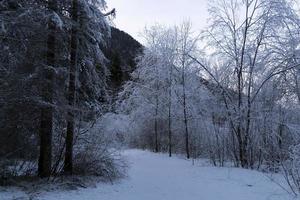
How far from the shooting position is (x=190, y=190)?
11.5 meters

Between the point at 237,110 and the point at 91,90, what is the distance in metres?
8.84

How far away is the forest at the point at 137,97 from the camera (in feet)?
33.5

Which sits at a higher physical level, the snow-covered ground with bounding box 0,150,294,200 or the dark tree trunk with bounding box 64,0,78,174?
the dark tree trunk with bounding box 64,0,78,174

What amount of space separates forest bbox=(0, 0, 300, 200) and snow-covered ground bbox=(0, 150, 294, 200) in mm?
680

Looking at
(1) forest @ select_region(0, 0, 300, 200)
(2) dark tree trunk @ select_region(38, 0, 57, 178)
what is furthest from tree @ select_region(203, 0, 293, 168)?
(2) dark tree trunk @ select_region(38, 0, 57, 178)

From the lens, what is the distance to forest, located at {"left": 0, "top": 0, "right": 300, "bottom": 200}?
10.2 m

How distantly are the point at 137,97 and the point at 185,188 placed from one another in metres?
19.0

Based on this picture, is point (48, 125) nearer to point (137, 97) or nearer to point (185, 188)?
point (185, 188)

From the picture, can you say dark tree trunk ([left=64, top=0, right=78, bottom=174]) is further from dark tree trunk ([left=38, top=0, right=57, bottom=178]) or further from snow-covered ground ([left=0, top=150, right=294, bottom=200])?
snow-covered ground ([left=0, top=150, right=294, bottom=200])

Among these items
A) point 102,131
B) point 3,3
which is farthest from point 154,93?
point 3,3

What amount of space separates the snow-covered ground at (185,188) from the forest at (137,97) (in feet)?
2.23

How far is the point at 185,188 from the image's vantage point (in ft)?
39.0

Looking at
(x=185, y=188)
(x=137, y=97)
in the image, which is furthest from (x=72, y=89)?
(x=137, y=97)

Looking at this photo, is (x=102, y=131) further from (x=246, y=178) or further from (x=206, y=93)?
(x=206, y=93)
